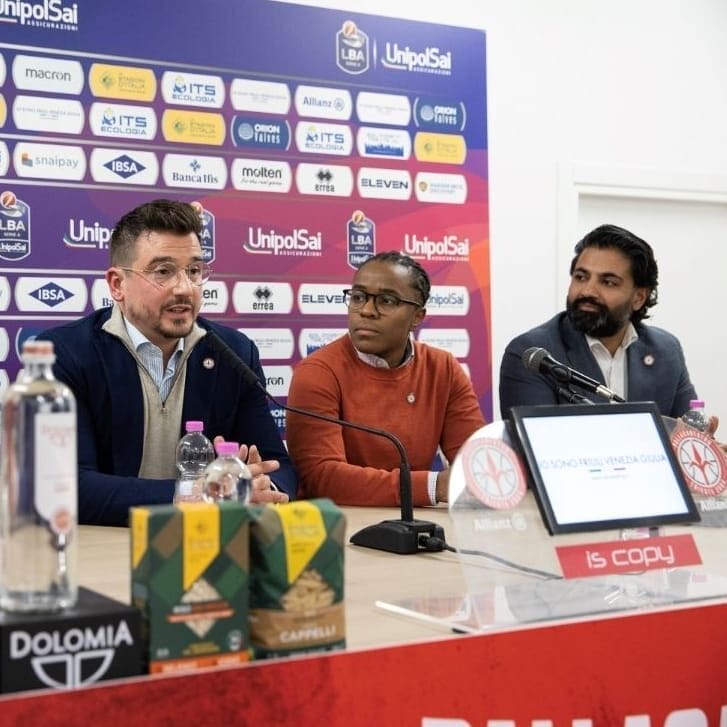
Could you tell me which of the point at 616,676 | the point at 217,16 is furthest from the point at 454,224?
the point at 616,676

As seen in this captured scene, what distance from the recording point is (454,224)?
13.3 feet

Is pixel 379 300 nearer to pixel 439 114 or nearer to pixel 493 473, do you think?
pixel 439 114

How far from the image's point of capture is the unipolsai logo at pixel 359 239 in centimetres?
384

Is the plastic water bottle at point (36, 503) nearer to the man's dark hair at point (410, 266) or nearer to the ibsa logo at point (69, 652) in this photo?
the ibsa logo at point (69, 652)

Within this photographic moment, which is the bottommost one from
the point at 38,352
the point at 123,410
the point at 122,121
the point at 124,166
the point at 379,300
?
the point at 123,410

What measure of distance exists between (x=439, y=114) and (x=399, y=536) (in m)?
2.46

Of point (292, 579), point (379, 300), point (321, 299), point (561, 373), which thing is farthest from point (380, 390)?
point (292, 579)

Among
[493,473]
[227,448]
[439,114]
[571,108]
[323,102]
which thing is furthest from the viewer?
[571,108]

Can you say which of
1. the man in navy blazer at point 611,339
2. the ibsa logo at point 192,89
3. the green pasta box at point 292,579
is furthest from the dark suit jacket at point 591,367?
the green pasta box at point 292,579

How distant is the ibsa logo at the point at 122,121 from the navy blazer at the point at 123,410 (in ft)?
3.12

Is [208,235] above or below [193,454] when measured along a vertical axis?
above

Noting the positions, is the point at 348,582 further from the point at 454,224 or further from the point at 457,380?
the point at 454,224

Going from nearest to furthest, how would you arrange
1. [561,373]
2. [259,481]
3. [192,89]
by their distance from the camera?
1. [561,373]
2. [259,481]
3. [192,89]

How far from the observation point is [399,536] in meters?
1.86
